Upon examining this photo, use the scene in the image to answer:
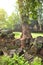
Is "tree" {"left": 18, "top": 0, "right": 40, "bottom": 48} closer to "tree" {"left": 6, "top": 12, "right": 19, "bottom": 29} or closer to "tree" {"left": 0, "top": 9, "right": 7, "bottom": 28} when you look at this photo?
"tree" {"left": 6, "top": 12, "right": 19, "bottom": 29}

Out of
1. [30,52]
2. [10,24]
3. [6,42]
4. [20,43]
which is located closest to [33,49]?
[30,52]

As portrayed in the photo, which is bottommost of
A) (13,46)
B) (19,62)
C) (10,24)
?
(10,24)

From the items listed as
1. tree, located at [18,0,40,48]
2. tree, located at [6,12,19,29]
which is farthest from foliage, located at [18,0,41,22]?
tree, located at [6,12,19,29]

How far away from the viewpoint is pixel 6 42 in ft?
51.2

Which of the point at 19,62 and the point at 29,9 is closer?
the point at 19,62

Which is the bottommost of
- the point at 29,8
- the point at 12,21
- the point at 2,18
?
the point at 12,21

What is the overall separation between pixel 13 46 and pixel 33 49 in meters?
3.74

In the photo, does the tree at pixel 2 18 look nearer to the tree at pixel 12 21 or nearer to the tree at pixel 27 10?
→ the tree at pixel 12 21

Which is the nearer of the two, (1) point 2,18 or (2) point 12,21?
(2) point 12,21

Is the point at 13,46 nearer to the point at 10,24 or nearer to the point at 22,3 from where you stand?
the point at 22,3

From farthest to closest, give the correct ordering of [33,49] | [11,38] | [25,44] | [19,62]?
[11,38] → [25,44] → [33,49] → [19,62]

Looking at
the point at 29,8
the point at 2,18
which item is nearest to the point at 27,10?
the point at 29,8

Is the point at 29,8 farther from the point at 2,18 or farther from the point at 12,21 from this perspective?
the point at 2,18

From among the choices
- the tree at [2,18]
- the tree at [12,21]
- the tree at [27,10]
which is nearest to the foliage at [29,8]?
the tree at [27,10]
